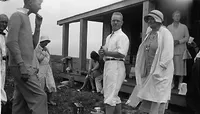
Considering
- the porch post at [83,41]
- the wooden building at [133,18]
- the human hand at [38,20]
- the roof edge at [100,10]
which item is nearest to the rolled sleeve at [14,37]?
the human hand at [38,20]

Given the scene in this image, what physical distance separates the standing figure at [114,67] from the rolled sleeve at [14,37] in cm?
173

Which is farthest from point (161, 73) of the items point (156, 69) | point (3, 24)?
point (3, 24)

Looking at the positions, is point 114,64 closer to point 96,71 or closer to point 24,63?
point 24,63

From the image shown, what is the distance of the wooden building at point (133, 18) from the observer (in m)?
8.23

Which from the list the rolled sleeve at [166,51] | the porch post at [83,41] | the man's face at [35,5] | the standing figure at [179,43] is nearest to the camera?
the man's face at [35,5]

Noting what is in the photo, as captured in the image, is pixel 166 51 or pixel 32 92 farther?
pixel 166 51

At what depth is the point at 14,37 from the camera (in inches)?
122

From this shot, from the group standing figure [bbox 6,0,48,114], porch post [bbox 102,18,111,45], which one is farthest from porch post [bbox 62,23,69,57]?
standing figure [bbox 6,0,48,114]

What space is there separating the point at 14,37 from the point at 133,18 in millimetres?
9491

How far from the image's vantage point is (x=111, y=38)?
461 cm

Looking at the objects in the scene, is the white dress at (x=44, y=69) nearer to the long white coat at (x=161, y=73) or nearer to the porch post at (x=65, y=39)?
the long white coat at (x=161, y=73)

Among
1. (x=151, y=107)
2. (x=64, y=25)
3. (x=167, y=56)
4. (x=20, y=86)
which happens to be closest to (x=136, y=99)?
(x=151, y=107)

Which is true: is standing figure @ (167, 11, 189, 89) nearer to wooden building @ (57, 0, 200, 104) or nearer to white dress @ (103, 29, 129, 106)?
wooden building @ (57, 0, 200, 104)

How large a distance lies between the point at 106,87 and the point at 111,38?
2.94 ft
